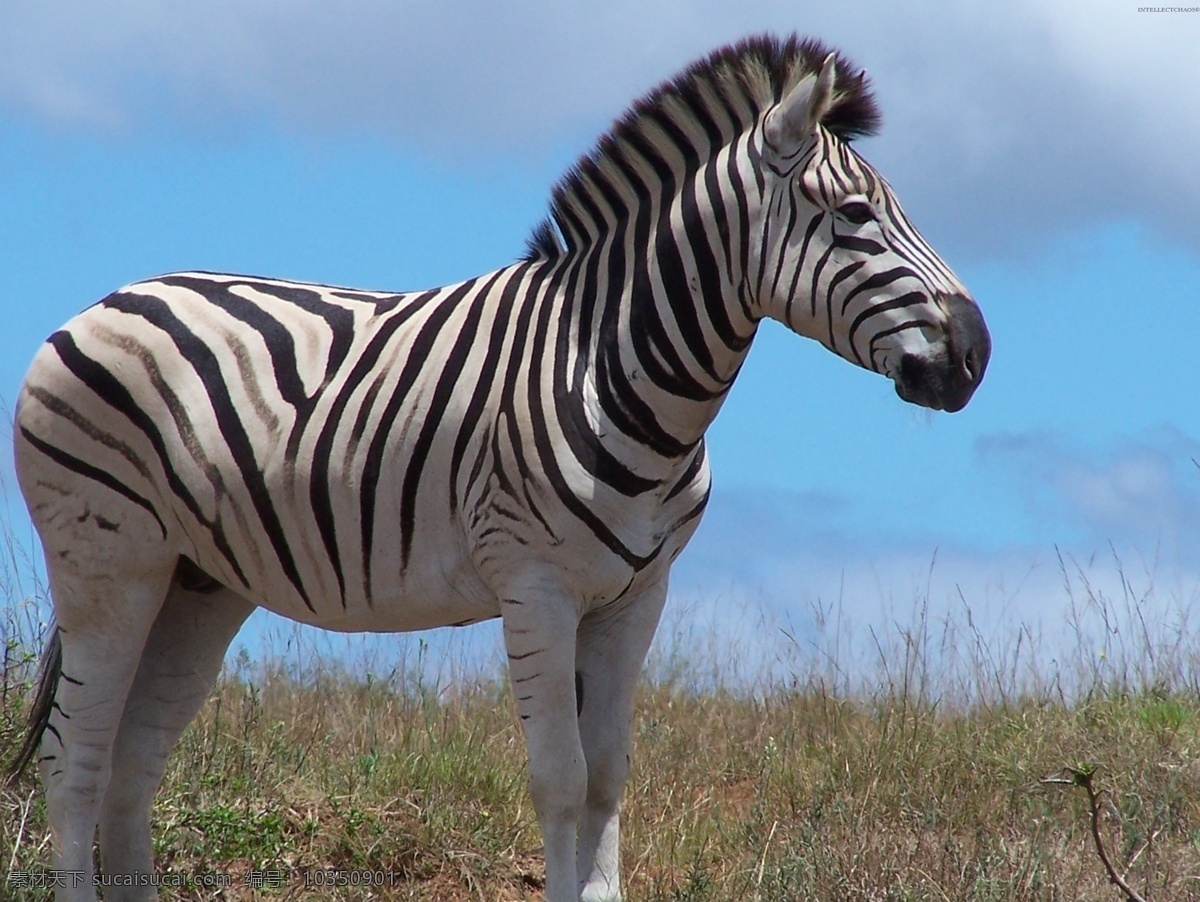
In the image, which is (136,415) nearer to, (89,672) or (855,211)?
(89,672)

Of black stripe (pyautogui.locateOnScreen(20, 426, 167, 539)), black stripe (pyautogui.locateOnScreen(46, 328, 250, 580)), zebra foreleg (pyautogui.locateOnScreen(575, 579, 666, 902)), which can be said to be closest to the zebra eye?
zebra foreleg (pyautogui.locateOnScreen(575, 579, 666, 902))

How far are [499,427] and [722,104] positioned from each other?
1.33 meters

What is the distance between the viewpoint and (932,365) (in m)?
4.21

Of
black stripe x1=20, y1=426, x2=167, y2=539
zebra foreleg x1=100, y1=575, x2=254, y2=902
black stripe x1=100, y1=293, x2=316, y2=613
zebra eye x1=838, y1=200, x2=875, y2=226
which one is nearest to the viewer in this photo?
zebra eye x1=838, y1=200, x2=875, y2=226

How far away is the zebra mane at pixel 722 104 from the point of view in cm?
463

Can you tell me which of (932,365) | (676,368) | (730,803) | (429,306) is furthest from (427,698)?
(932,365)

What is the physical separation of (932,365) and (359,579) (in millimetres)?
2129

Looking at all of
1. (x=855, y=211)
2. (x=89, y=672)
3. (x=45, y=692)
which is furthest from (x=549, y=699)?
(x=45, y=692)

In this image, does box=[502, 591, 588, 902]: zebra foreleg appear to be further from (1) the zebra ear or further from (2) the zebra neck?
(1) the zebra ear

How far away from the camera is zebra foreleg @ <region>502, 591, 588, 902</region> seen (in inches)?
175

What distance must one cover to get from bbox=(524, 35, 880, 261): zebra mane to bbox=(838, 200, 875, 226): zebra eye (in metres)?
0.45

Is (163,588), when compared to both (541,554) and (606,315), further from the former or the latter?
(606,315)

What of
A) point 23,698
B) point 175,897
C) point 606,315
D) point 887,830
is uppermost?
point 606,315

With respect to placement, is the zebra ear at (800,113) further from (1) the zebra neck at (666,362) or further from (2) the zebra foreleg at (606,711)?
(2) the zebra foreleg at (606,711)
